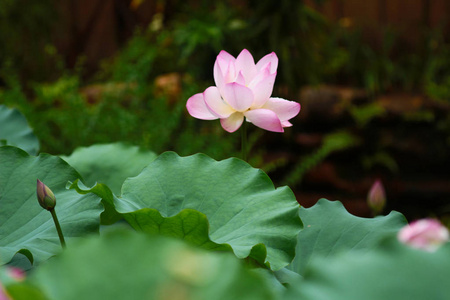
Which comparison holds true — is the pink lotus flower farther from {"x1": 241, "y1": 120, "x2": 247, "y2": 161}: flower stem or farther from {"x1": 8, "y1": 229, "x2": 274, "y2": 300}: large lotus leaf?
{"x1": 8, "y1": 229, "x2": 274, "y2": 300}: large lotus leaf

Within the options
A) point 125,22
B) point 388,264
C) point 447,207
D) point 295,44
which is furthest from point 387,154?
point 388,264

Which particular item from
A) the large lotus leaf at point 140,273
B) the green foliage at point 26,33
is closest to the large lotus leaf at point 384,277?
the large lotus leaf at point 140,273

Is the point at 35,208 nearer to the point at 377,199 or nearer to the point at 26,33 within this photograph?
the point at 377,199

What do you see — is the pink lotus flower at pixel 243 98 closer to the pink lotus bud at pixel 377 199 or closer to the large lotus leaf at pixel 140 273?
the pink lotus bud at pixel 377 199

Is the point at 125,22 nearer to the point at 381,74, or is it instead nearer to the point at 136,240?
the point at 381,74

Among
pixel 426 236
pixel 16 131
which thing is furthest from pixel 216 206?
pixel 16 131

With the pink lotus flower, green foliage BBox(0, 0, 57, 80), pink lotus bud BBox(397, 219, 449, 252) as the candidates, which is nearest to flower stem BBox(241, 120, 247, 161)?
the pink lotus flower
